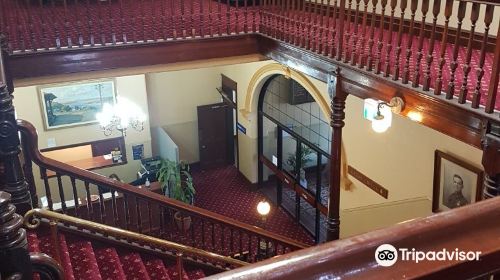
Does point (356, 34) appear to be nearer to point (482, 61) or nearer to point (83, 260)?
point (482, 61)

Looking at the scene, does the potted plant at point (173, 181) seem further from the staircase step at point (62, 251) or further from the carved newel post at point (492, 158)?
the carved newel post at point (492, 158)

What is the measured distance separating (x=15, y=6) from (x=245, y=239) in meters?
5.91

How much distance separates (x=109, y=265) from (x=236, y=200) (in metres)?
6.72

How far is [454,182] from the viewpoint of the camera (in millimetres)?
6000

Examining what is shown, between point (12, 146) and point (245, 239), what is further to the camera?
point (245, 239)

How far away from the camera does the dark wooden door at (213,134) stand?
12.3 metres

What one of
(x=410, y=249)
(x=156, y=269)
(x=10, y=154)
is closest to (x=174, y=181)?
(x=156, y=269)

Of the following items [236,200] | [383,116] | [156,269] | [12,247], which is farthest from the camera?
[236,200]

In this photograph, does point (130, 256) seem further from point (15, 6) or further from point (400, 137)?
point (15, 6)

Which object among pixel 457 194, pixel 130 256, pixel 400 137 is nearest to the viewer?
pixel 130 256

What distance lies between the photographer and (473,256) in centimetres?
71

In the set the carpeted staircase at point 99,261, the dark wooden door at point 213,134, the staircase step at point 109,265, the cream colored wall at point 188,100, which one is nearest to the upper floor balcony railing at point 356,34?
the carpeted staircase at point 99,261

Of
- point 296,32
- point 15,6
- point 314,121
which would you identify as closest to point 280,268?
point 296,32

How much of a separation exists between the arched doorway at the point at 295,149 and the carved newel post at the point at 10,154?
5833 millimetres
